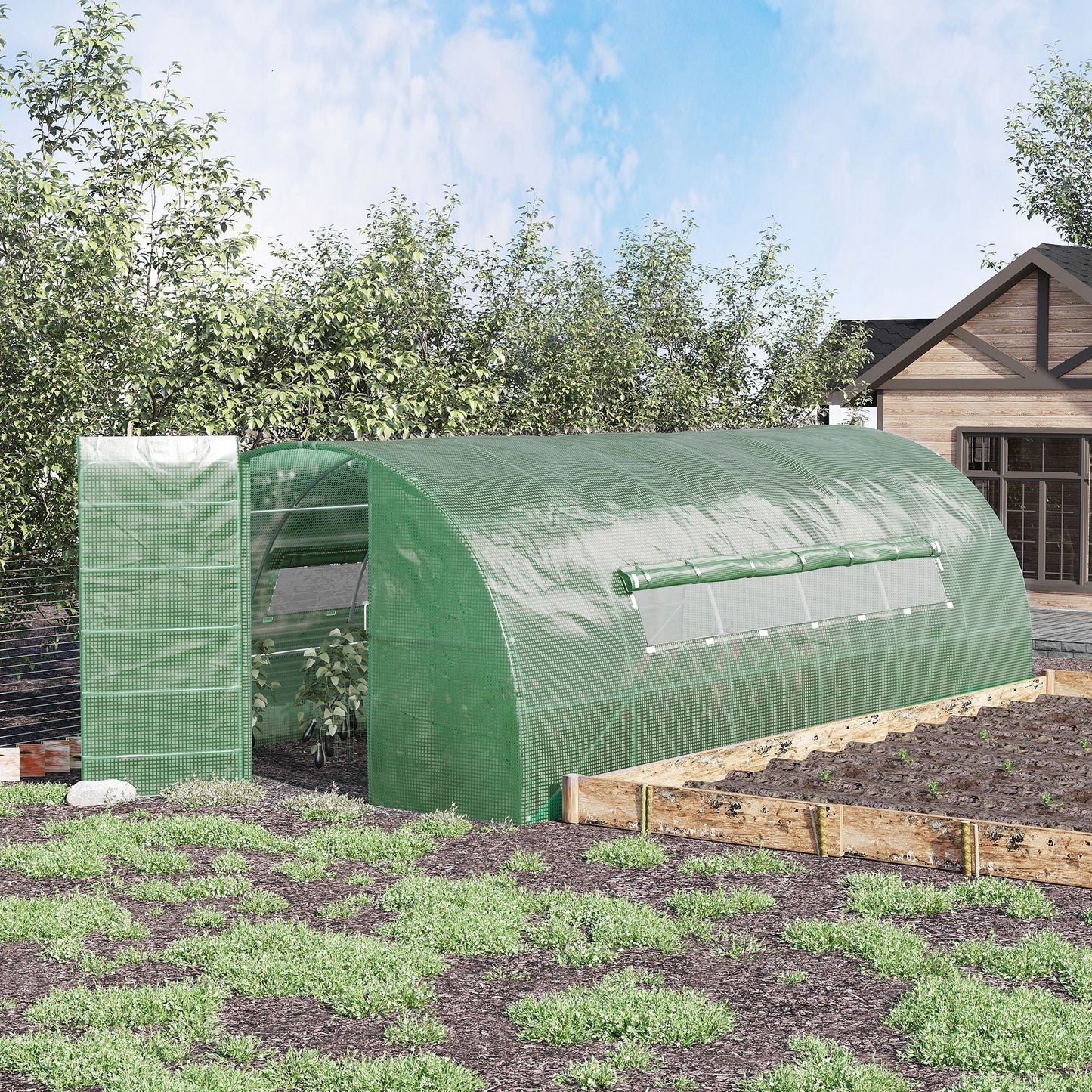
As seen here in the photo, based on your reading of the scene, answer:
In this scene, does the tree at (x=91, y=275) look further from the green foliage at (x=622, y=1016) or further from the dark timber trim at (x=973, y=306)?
the dark timber trim at (x=973, y=306)

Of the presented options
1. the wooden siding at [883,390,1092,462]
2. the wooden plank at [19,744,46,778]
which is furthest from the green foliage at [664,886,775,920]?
the wooden siding at [883,390,1092,462]

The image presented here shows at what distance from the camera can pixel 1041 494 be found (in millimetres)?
24797

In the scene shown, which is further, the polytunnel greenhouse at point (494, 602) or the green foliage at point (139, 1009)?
the polytunnel greenhouse at point (494, 602)

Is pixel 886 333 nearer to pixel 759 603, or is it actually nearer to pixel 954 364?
pixel 954 364

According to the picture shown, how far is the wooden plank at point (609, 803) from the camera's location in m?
10.8

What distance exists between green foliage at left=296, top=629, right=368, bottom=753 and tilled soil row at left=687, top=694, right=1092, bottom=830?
3576mm

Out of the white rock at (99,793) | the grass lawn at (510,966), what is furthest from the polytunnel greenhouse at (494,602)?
the grass lawn at (510,966)

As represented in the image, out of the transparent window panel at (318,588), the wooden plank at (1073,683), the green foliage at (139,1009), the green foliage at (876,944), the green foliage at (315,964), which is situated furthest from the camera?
the wooden plank at (1073,683)

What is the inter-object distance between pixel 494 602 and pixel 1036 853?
415 cm

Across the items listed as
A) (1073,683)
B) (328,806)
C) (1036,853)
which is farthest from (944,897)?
(1073,683)

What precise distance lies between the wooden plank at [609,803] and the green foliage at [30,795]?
4280 millimetres

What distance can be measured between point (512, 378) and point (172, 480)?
10757 mm

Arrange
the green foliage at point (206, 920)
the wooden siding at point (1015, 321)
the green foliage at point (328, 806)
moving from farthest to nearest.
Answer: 1. the wooden siding at point (1015, 321)
2. the green foliage at point (328, 806)
3. the green foliage at point (206, 920)

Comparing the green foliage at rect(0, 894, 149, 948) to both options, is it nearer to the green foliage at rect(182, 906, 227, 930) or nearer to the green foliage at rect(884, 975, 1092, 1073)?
the green foliage at rect(182, 906, 227, 930)
